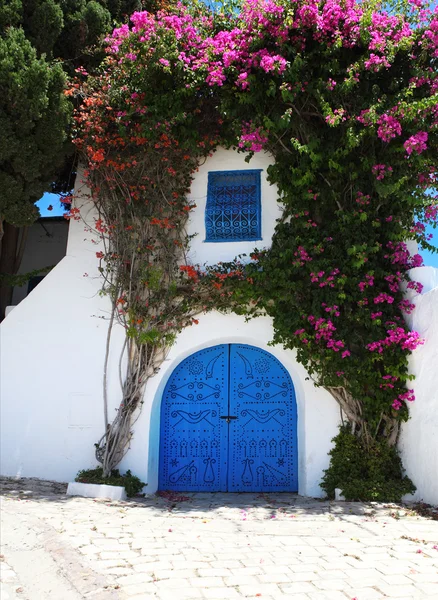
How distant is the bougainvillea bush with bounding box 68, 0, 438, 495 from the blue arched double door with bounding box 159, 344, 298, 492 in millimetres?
Answer: 572

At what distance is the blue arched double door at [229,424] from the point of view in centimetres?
697

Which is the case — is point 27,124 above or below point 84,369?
above

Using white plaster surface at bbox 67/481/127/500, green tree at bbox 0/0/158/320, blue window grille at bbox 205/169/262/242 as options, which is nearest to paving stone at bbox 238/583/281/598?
white plaster surface at bbox 67/481/127/500

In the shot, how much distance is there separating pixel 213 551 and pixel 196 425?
122 inches

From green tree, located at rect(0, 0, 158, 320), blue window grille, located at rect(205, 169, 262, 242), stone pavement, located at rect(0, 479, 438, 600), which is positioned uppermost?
green tree, located at rect(0, 0, 158, 320)

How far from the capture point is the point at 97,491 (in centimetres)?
625

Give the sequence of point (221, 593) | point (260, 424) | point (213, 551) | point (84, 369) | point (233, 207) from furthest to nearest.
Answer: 1. point (233, 207)
2. point (84, 369)
3. point (260, 424)
4. point (213, 551)
5. point (221, 593)

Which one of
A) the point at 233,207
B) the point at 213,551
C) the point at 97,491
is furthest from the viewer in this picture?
the point at 233,207

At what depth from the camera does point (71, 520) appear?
4.84m

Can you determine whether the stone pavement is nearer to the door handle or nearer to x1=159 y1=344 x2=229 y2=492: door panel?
x1=159 y1=344 x2=229 y2=492: door panel

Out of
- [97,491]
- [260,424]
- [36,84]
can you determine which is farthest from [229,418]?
[36,84]

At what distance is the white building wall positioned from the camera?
6855 mm

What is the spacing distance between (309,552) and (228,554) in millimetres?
598

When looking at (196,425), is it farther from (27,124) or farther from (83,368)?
(27,124)
